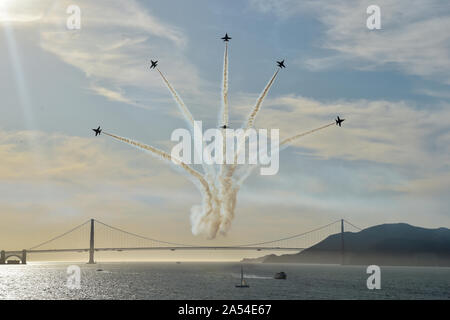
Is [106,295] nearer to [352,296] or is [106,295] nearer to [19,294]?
[19,294]
